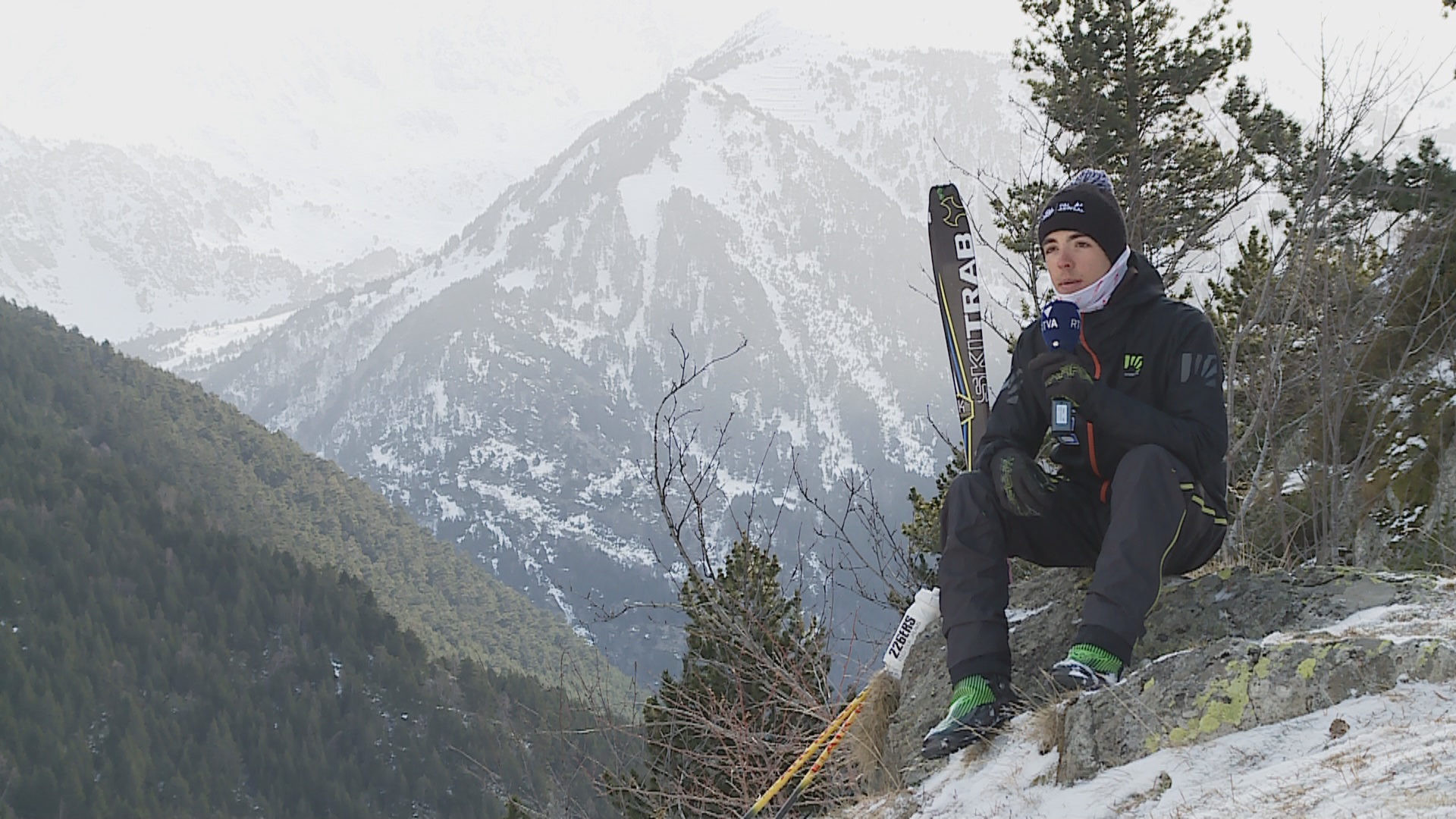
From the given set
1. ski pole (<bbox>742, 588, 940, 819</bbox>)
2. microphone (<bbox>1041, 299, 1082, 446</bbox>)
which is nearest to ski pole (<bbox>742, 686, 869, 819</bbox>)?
ski pole (<bbox>742, 588, 940, 819</bbox>)

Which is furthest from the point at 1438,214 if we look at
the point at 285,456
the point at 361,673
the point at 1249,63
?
the point at 285,456

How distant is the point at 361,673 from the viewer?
9969cm

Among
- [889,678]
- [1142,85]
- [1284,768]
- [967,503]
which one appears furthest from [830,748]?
[1142,85]

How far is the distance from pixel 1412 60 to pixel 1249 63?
8.38 meters

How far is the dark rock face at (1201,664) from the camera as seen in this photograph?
2.83 meters

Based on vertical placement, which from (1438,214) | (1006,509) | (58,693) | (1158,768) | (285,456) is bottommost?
(1158,768)

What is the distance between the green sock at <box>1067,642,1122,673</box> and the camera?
11.1ft

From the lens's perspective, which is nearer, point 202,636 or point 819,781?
point 819,781

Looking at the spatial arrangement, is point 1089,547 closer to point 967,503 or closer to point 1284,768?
point 967,503

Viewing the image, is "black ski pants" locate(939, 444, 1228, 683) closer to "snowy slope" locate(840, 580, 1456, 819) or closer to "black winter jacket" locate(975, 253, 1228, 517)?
"black winter jacket" locate(975, 253, 1228, 517)

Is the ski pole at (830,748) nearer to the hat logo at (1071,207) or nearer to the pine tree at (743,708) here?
the pine tree at (743,708)

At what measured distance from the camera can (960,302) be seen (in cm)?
676

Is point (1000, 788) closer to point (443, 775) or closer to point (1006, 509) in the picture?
point (1006, 509)

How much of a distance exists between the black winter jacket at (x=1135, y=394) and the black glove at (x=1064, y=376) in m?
0.04
